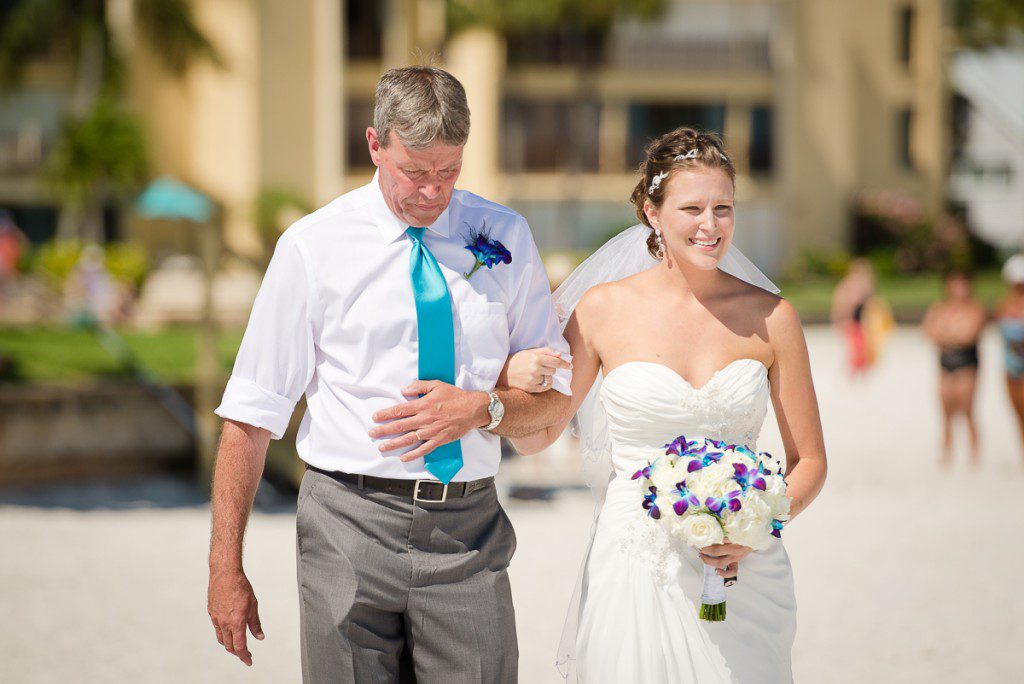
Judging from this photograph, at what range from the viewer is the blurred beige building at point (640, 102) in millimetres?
38344

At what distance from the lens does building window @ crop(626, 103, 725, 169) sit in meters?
47.1

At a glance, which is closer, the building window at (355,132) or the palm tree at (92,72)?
the palm tree at (92,72)

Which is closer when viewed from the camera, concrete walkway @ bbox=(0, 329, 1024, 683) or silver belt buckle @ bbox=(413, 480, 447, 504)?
silver belt buckle @ bbox=(413, 480, 447, 504)

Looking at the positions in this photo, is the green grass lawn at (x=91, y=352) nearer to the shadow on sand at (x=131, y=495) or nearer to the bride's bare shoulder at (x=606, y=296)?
the shadow on sand at (x=131, y=495)

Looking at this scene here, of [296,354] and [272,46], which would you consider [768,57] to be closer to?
[272,46]

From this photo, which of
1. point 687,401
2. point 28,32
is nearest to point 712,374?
point 687,401

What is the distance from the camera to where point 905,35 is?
52.0 meters

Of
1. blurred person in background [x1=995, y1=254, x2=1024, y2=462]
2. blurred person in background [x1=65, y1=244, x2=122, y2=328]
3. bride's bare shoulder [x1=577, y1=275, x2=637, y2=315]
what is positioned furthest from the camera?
blurred person in background [x1=65, y1=244, x2=122, y2=328]

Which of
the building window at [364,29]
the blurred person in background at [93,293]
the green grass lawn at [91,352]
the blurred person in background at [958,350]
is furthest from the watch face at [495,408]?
the building window at [364,29]

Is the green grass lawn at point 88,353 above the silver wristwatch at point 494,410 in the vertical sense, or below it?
below

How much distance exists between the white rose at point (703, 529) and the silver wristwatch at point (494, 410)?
74 cm

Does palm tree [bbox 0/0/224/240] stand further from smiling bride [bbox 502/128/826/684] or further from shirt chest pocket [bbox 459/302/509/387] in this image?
shirt chest pocket [bbox 459/302/509/387]

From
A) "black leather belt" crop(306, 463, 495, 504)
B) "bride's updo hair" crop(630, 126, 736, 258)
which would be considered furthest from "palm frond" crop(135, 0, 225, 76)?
"black leather belt" crop(306, 463, 495, 504)

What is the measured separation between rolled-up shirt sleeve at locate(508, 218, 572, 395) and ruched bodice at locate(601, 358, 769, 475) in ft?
1.60
